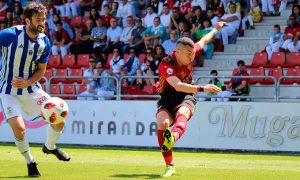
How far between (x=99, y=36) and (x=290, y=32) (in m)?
7.05

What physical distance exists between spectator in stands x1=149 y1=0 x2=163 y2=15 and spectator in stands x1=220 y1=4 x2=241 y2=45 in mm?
2908

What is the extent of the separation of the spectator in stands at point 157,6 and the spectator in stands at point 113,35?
147cm

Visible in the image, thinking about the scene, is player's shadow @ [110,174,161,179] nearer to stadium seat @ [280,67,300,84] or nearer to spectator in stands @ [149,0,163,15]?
stadium seat @ [280,67,300,84]

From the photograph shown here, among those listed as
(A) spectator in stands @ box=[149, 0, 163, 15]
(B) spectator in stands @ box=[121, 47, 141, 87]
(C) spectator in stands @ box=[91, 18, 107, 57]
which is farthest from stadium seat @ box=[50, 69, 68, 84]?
(A) spectator in stands @ box=[149, 0, 163, 15]

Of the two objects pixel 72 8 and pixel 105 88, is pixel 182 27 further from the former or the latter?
pixel 72 8

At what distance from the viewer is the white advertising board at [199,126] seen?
62.6ft

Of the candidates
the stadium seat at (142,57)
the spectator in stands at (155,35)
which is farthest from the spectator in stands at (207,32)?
the stadium seat at (142,57)

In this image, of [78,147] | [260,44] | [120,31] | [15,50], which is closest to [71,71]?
[120,31]

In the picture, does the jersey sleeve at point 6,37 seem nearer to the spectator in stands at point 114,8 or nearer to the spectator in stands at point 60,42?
the spectator in stands at point 60,42

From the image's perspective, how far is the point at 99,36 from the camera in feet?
85.8

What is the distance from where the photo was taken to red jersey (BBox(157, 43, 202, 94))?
37.9 ft

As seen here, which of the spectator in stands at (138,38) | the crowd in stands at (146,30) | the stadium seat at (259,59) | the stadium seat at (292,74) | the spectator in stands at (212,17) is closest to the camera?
the stadium seat at (292,74)

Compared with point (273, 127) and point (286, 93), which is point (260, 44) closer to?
point (286, 93)

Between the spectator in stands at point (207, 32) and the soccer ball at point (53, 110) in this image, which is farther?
the spectator in stands at point (207, 32)
